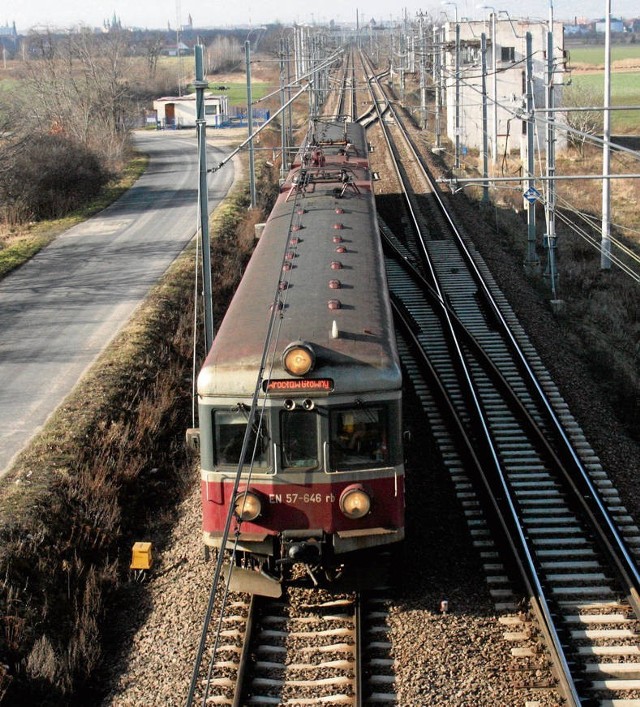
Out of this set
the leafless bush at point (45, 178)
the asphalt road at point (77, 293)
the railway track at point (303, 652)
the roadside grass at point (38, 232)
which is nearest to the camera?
the railway track at point (303, 652)

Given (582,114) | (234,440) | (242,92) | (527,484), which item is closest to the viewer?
(234,440)

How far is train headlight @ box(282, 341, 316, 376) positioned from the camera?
28.4ft

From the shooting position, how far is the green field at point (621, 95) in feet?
184

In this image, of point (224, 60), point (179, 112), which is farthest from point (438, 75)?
point (224, 60)

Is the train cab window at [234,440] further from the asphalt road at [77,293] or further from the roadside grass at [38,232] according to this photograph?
the roadside grass at [38,232]

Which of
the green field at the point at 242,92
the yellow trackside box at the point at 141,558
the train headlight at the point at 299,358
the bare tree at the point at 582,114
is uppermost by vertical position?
the green field at the point at 242,92

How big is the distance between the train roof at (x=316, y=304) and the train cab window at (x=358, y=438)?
236 millimetres

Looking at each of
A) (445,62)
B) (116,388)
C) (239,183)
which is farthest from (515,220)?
(445,62)

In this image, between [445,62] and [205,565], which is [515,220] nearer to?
[205,565]

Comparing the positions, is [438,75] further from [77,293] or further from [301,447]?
[301,447]

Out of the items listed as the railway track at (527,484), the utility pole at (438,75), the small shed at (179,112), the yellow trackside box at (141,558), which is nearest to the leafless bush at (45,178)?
the railway track at (527,484)

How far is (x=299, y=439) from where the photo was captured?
8.87 metres

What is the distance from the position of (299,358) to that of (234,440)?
1.00 meters

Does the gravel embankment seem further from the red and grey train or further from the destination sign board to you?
the destination sign board
